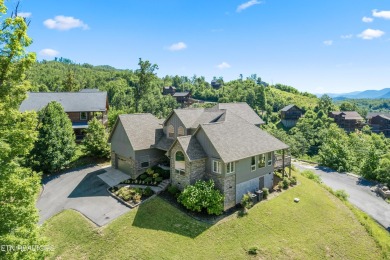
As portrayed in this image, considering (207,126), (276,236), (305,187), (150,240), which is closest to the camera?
(150,240)

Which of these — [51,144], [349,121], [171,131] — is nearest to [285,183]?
[171,131]

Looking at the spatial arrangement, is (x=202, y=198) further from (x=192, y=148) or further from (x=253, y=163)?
(x=253, y=163)

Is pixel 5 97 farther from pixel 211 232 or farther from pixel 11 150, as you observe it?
pixel 211 232

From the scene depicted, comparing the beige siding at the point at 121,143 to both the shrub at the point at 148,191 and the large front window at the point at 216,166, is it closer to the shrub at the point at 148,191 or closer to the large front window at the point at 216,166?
the shrub at the point at 148,191

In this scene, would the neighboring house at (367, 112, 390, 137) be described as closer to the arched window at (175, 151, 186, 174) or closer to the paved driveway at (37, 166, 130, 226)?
the arched window at (175, 151, 186, 174)

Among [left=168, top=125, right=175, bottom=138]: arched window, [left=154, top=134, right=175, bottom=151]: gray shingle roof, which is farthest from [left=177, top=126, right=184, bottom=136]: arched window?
[left=154, top=134, right=175, bottom=151]: gray shingle roof

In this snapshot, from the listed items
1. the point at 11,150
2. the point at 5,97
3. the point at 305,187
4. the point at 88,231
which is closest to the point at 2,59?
the point at 5,97
